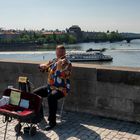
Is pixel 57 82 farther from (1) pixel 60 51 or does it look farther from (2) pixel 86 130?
(2) pixel 86 130

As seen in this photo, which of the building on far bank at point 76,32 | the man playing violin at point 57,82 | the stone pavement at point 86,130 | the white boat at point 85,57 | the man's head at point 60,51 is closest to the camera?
the stone pavement at point 86,130

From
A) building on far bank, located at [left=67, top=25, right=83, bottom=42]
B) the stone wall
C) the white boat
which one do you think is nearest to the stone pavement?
the stone wall

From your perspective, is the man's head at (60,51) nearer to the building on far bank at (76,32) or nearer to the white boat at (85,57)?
the white boat at (85,57)

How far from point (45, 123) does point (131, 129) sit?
4.54 feet

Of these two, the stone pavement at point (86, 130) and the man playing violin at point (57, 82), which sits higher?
the man playing violin at point (57, 82)

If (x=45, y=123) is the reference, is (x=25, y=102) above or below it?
above

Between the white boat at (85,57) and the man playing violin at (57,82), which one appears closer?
the man playing violin at (57,82)

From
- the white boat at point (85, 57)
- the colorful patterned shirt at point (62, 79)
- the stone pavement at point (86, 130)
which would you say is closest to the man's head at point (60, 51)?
the colorful patterned shirt at point (62, 79)

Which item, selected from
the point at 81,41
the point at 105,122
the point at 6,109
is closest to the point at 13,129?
the point at 6,109

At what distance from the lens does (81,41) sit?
536ft

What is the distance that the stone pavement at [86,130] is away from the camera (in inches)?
192

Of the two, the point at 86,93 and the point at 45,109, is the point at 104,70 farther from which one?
the point at 45,109

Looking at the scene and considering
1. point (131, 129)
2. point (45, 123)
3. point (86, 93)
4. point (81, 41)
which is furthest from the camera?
point (81, 41)

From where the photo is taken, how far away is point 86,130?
205 inches
